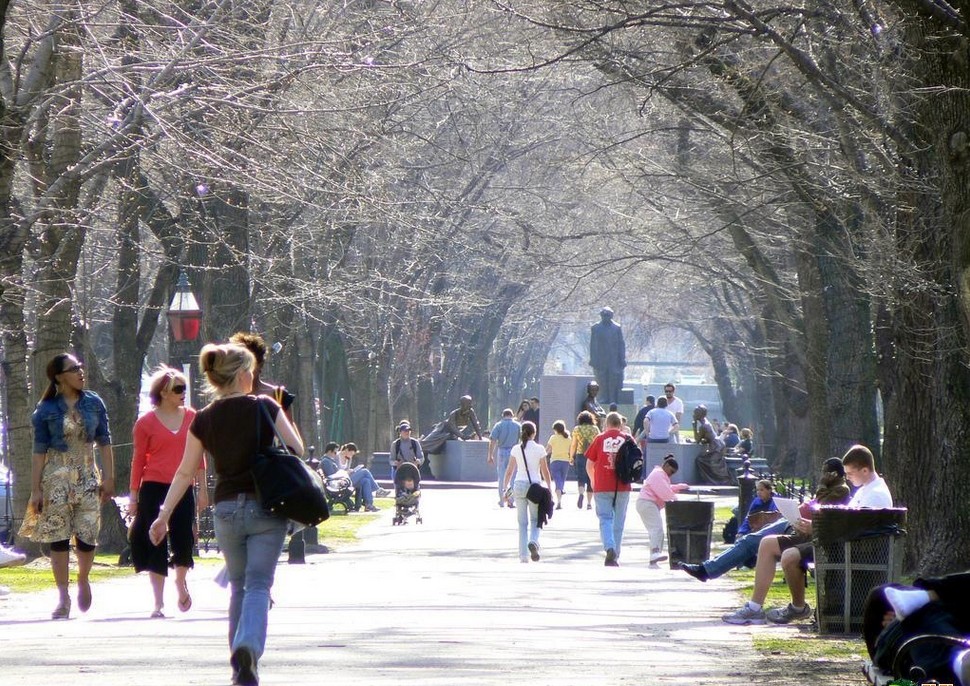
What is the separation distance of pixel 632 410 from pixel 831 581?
32.0 m

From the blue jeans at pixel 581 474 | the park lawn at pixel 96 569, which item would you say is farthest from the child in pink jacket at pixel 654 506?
the blue jeans at pixel 581 474

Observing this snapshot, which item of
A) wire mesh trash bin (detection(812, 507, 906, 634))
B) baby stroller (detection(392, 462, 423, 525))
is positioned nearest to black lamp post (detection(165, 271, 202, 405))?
baby stroller (detection(392, 462, 423, 525))

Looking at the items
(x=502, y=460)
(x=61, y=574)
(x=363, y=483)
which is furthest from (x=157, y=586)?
(x=363, y=483)

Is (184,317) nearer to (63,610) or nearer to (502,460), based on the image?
(502,460)

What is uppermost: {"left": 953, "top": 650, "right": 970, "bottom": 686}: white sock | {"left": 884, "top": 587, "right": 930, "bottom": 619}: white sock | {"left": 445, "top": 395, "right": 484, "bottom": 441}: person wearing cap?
{"left": 445, "top": 395, "right": 484, "bottom": 441}: person wearing cap

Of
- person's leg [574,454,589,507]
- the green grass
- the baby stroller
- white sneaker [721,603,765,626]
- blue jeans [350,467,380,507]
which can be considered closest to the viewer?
the green grass

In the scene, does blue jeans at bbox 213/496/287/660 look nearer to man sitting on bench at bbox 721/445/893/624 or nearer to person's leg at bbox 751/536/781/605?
man sitting on bench at bbox 721/445/893/624

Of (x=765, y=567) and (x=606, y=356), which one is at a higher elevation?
(x=606, y=356)

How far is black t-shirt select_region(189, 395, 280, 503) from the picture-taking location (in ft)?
24.5

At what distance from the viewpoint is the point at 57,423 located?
1102cm

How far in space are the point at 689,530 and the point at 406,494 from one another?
8.41 m

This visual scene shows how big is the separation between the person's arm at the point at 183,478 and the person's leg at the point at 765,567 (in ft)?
16.7

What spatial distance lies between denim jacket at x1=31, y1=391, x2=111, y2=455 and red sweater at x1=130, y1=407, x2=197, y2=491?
0.24 meters

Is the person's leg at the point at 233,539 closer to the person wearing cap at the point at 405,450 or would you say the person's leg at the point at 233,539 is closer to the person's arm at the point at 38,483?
the person's arm at the point at 38,483
